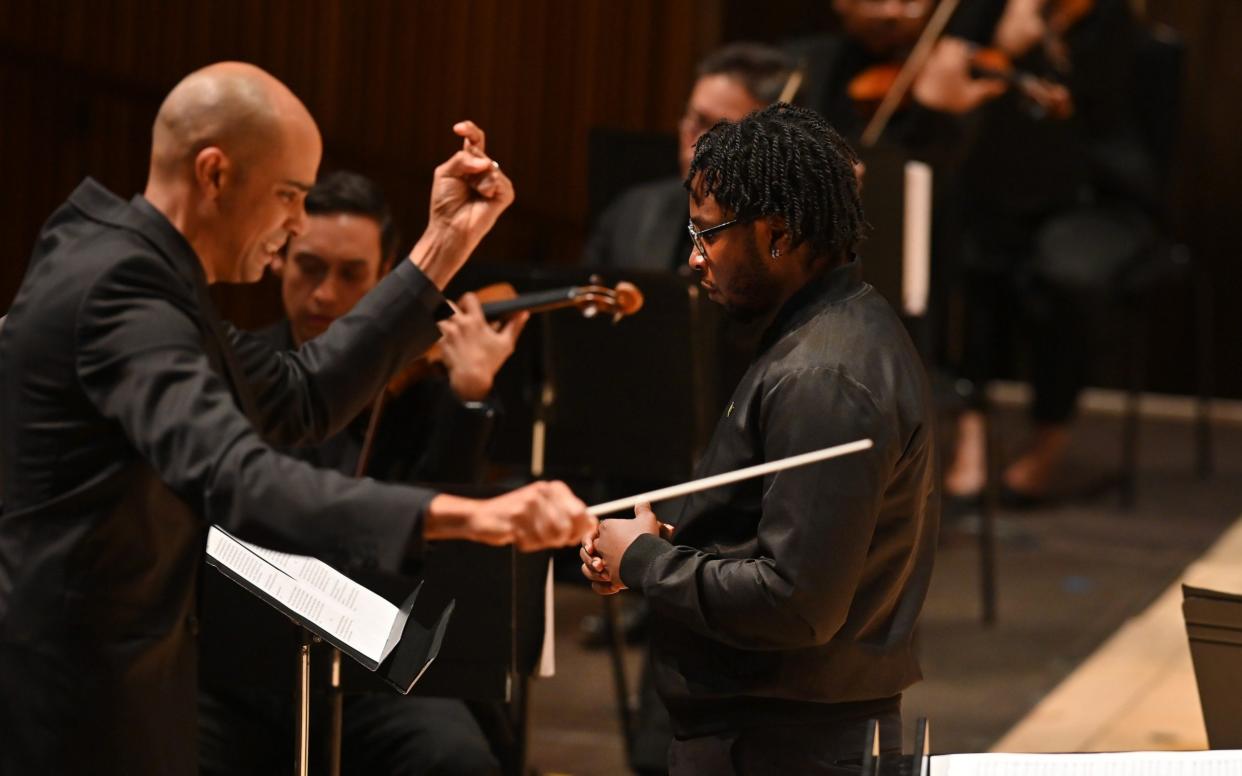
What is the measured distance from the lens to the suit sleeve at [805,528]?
2.00m

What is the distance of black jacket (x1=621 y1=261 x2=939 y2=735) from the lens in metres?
2.01

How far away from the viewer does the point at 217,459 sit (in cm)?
170

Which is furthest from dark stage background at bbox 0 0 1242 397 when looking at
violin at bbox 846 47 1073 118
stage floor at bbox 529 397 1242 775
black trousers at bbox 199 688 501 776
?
stage floor at bbox 529 397 1242 775

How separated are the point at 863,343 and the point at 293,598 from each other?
2.51ft

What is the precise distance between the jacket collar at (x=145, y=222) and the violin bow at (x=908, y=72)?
341cm

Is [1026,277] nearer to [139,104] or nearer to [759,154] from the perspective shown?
[139,104]

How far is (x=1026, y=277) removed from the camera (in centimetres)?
643

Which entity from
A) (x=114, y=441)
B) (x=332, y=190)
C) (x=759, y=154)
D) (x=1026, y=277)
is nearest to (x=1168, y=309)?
(x=1026, y=277)

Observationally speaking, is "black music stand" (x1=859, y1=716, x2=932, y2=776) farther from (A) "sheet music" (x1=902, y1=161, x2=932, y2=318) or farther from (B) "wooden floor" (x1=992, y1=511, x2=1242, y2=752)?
(A) "sheet music" (x1=902, y1=161, x2=932, y2=318)

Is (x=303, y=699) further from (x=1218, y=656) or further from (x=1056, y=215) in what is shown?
(x=1056, y=215)

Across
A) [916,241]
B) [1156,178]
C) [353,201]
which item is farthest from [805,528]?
[1156,178]

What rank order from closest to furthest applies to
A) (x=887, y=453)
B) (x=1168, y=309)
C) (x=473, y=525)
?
(x=473, y=525) → (x=887, y=453) → (x=1168, y=309)

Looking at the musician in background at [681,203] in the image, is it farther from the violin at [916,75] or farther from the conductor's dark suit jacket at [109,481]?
the conductor's dark suit jacket at [109,481]

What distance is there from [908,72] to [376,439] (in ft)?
8.78
